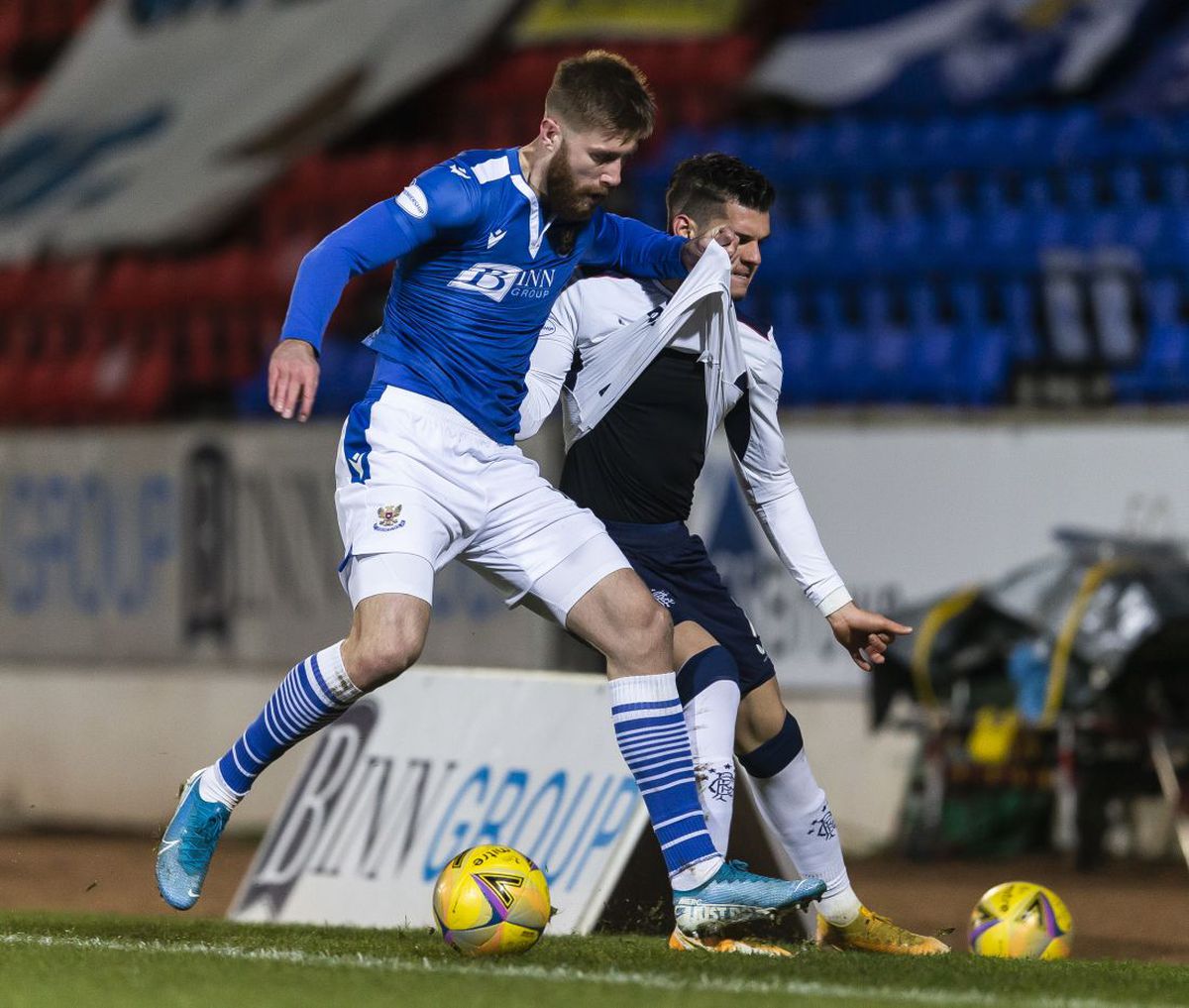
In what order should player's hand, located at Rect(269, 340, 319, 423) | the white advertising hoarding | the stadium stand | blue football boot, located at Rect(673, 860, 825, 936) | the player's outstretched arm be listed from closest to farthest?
player's hand, located at Rect(269, 340, 319, 423), blue football boot, located at Rect(673, 860, 825, 936), the player's outstretched arm, the white advertising hoarding, the stadium stand

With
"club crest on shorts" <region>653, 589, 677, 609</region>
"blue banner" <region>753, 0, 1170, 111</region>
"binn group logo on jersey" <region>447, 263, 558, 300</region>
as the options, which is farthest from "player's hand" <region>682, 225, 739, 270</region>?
"blue banner" <region>753, 0, 1170, 111</region>

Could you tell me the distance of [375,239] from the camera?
4.69m

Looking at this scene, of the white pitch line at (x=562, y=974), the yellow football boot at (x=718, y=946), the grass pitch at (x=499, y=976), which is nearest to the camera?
the grass pitch at (x=499, y=976)

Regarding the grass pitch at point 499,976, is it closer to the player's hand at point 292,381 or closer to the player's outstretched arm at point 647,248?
the player's hand at point 292,381

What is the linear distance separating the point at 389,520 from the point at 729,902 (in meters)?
1.14

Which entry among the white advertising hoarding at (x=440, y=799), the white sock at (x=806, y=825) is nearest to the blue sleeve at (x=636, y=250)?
the white sock at (x=806, y=825)

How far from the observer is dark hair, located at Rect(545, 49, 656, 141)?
15.7 feet

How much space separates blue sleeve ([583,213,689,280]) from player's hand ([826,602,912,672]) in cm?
95

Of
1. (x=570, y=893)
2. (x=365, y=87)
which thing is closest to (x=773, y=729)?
(x=570, y=893)

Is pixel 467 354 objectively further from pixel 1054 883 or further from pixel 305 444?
pixel 305 444

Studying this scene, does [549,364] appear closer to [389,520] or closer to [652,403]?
[652,403]

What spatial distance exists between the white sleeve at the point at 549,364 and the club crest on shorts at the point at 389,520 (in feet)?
1.53

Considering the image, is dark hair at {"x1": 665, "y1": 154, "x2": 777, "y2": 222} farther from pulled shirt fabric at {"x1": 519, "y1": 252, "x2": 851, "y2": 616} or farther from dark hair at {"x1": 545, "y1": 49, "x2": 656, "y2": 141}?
dark hair at {"x1": 545, "y1": 49, "x2": 656, "y2": 141}

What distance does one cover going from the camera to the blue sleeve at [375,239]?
4582 millimetres
